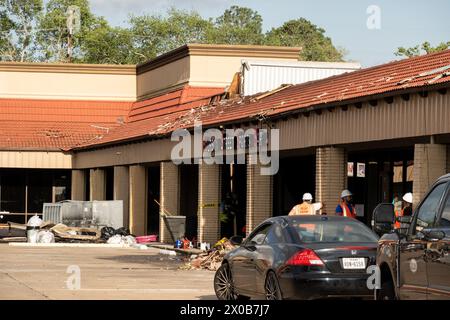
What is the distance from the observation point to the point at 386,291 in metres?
13.8

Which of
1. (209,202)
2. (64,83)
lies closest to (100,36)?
(64,83)

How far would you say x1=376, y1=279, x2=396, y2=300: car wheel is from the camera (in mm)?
13648

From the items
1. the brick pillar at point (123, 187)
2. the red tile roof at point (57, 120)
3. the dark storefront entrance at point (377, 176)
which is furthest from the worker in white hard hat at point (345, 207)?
the red tile roof at point (57, 120)

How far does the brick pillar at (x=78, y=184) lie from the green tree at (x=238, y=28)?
55.8 meters

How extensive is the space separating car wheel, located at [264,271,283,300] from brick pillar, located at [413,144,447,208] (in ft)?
27.0

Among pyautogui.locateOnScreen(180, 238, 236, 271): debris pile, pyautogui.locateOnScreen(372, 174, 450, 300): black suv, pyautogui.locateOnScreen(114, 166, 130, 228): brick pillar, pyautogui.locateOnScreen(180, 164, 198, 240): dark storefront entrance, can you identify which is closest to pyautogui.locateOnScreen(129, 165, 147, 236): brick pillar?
pyautogui.locateOnScreen(114, 166, 130, 228): brick pillar

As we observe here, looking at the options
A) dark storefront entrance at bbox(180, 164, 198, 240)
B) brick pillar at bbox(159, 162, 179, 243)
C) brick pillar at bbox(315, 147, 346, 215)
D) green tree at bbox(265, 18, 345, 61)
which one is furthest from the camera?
green tree at bbox(265, 18, 345, 61)

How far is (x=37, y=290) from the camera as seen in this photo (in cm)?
2048

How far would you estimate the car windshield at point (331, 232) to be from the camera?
16.9 m

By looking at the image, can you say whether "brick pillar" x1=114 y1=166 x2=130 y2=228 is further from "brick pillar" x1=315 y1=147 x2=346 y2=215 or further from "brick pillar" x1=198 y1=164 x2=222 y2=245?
"brick pillar" x1=315 y1=147 x2=346 y2=215

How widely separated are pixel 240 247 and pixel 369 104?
902cm

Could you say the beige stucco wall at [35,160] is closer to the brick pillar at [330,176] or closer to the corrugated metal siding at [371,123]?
the corrugated metal siding at [371,123]
